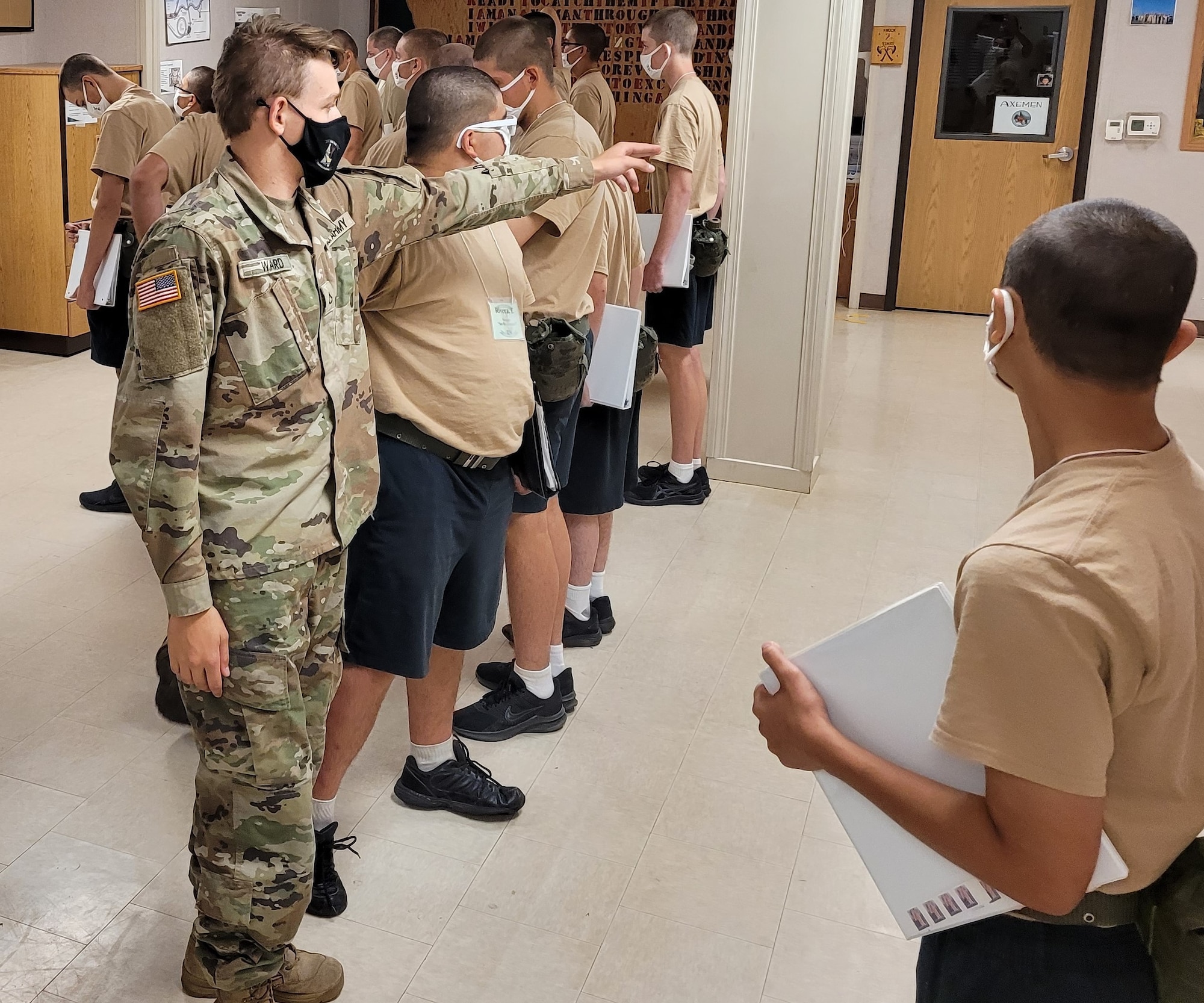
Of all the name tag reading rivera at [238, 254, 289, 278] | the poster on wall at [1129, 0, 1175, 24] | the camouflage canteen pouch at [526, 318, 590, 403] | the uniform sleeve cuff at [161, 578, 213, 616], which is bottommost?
the uniform sleeve cuff at [161, 578, 213, 616]

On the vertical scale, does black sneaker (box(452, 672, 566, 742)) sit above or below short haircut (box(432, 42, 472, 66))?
below

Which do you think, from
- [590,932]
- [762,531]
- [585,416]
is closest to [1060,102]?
[762,531]

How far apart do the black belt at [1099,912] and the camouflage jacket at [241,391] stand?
1180 millimetres

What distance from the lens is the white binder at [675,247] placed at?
4559 millimetres

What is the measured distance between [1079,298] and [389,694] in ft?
8.25

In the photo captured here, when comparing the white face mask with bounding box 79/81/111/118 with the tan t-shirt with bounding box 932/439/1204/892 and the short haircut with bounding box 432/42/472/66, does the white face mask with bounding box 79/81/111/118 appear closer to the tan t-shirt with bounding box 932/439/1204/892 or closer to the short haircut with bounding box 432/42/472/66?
the short haircut with bounding box 432/42/472/66

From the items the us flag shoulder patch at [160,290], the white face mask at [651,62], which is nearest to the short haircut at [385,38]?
the white face mask at [651,62]

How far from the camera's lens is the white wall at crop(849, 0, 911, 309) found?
8258 millimetres

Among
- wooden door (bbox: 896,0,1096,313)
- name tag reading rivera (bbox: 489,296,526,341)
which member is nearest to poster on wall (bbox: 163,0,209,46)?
wooden door (bbox: 896,0,1096,313)

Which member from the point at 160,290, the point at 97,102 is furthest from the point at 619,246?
the point at 97,102

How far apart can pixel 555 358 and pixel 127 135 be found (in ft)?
7.43

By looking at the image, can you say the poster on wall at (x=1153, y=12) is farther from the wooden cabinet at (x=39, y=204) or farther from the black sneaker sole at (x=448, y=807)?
the black sneaker sole at (x=448, y=807)

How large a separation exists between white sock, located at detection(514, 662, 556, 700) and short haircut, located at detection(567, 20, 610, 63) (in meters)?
4.41

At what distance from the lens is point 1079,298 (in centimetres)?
109
